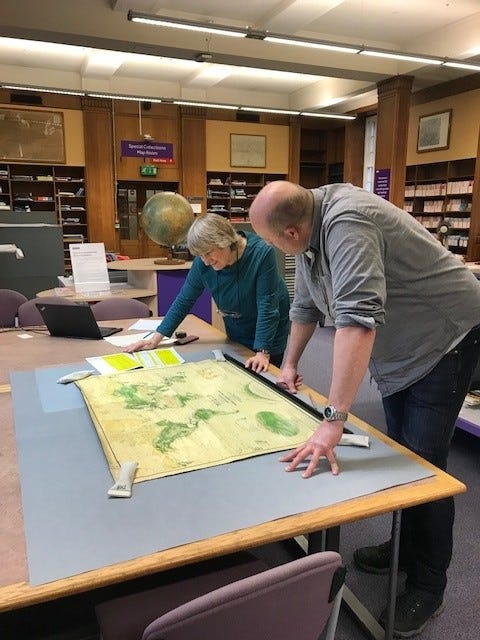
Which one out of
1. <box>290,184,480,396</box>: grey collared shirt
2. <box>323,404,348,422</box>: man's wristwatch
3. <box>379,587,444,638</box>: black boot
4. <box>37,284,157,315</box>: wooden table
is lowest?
<box>379,587,444,638</box>: black boot

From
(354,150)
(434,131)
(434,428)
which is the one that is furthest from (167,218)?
(354,150)

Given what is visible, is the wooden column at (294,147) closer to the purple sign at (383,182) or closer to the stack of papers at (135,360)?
the purple sign at (383,182)

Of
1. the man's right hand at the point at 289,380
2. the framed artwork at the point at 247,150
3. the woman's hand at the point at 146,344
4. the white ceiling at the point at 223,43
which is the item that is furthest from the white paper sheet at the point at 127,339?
the framed artwork at the point at 247,150

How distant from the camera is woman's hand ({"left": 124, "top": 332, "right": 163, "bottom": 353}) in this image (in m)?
2.28

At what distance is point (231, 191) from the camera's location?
35.0 feet

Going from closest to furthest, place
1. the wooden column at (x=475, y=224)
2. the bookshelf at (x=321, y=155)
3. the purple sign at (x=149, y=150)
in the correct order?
1. the wooden column at (x=475, y=224)
2. the purple sign at (x=149, y=150)
3. the bookshelf at (x=321, y=155)

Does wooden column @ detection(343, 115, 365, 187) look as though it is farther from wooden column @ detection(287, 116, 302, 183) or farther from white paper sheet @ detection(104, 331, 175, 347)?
white paper sheet @ detection(104, 331, 175, 347)

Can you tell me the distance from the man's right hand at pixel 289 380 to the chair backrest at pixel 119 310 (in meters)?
1.74

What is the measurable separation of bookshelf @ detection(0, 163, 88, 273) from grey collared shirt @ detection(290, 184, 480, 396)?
8324mm

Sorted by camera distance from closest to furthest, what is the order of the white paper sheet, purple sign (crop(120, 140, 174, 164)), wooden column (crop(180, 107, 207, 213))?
the white paper sheet → purple sign (crop(120, 140, 174, 164)) → wooden column (crop(180, 107, 207, 213))

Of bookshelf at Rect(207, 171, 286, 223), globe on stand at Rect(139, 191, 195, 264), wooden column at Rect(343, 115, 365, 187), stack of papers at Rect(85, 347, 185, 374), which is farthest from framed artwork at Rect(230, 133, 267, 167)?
stack of papers at Rect(85, 347, 185, 374)

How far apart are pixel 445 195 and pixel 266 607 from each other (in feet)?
29.9

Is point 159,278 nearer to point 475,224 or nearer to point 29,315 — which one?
point 29,315

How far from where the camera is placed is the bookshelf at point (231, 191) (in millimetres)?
10609
